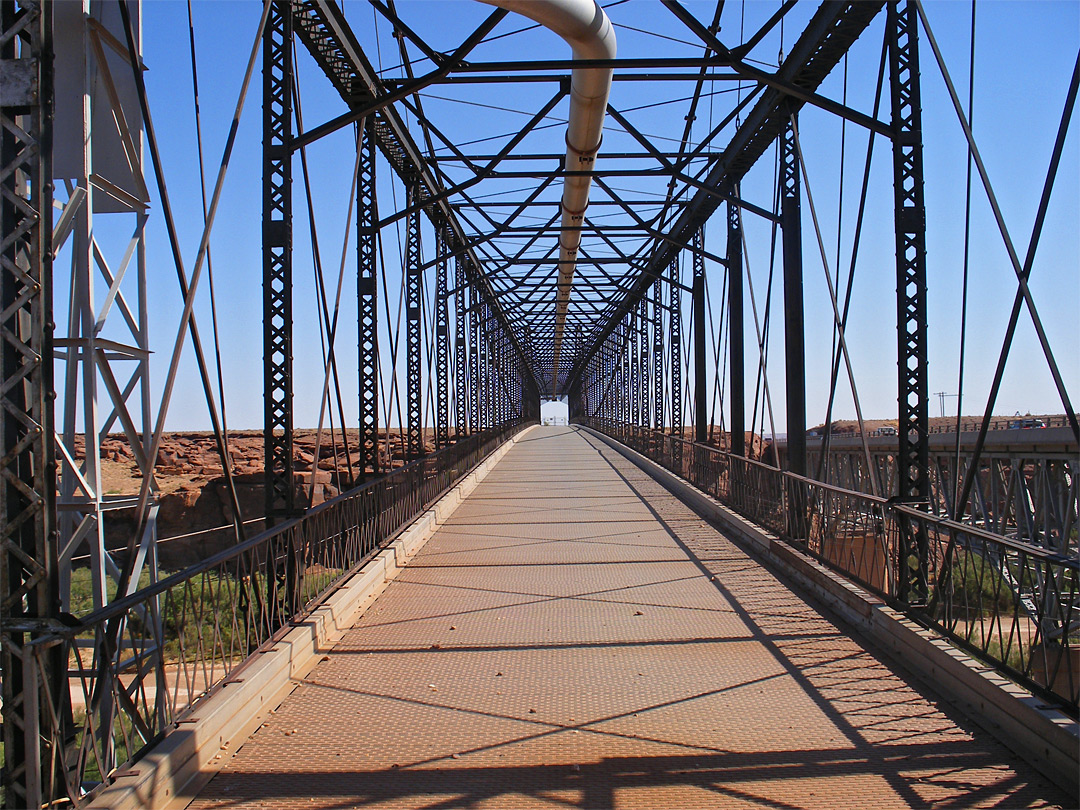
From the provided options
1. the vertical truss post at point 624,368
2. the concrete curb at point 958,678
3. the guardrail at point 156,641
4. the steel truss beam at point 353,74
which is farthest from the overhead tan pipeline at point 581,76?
the vertical truss post at point 624,368

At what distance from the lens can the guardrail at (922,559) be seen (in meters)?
5.07

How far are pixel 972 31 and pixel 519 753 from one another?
24.3ft

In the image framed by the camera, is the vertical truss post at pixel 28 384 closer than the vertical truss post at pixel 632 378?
Yes

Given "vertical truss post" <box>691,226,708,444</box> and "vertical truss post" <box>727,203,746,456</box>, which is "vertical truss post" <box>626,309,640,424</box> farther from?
"vertical truss post" <box>727,203,746,456</box>

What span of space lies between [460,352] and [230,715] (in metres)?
24.4

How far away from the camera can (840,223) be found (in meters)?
12.2

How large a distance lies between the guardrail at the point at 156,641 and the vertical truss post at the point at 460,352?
49.3 feet

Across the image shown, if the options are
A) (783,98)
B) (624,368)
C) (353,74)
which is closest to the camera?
(353,74)

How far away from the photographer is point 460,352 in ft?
96.2

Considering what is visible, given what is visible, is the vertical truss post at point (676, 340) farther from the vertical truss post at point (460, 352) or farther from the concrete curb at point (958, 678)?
the concrete curb at point (958, 678)

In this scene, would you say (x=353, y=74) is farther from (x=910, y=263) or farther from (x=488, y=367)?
(x=488, y=367)

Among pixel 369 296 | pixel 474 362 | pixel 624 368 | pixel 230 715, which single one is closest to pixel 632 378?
pixel 624 368

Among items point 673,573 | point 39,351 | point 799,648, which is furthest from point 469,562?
point 39,351

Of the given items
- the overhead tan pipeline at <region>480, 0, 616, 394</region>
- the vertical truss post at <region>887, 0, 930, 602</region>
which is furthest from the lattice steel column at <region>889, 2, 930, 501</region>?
the overhead tan pipeline at <region>480, 0, 616, 394</region>
